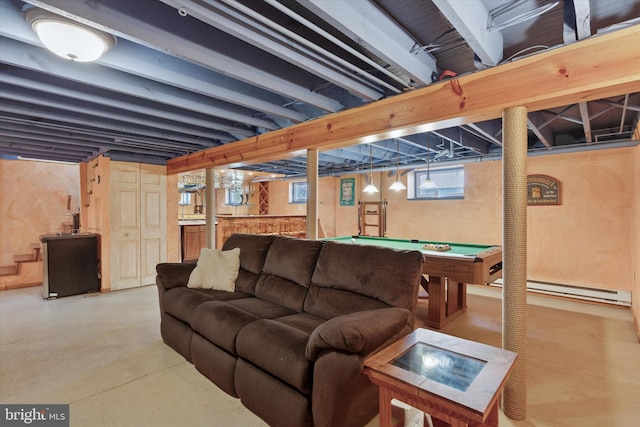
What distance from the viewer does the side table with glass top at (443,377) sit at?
1.12 m

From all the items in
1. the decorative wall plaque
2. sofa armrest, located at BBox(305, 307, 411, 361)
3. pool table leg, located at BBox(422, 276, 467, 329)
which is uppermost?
the decorative wall plaque

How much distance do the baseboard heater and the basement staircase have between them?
27.5 ft

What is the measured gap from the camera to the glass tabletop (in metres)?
1.26

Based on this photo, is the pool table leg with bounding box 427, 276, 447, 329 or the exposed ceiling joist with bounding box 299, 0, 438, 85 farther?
the pool table leg with bounding box 427, 276, 447, 329

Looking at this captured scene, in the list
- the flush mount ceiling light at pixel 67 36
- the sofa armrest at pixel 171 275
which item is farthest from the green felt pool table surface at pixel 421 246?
the flush mount ceiling light at pixel 67 36

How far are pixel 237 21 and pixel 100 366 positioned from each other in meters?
2.82

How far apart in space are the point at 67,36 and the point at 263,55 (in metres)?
1.16

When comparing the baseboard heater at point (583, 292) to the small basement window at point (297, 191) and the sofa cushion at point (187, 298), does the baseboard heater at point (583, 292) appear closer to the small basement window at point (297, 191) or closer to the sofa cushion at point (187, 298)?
the sofa cushion at point (187, 298)

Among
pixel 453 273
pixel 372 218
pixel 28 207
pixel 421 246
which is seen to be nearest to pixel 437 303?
pixel 453 273

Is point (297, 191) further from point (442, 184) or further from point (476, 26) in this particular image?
point (476, 26)

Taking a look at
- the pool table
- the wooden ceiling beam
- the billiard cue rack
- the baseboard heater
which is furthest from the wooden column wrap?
the billiard cue rack

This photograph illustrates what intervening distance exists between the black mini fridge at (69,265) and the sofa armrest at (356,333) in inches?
189

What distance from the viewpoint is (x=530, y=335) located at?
3.18 m

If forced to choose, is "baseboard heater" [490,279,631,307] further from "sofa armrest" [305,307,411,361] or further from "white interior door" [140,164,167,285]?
"white interior door" [140,164,167,285]
